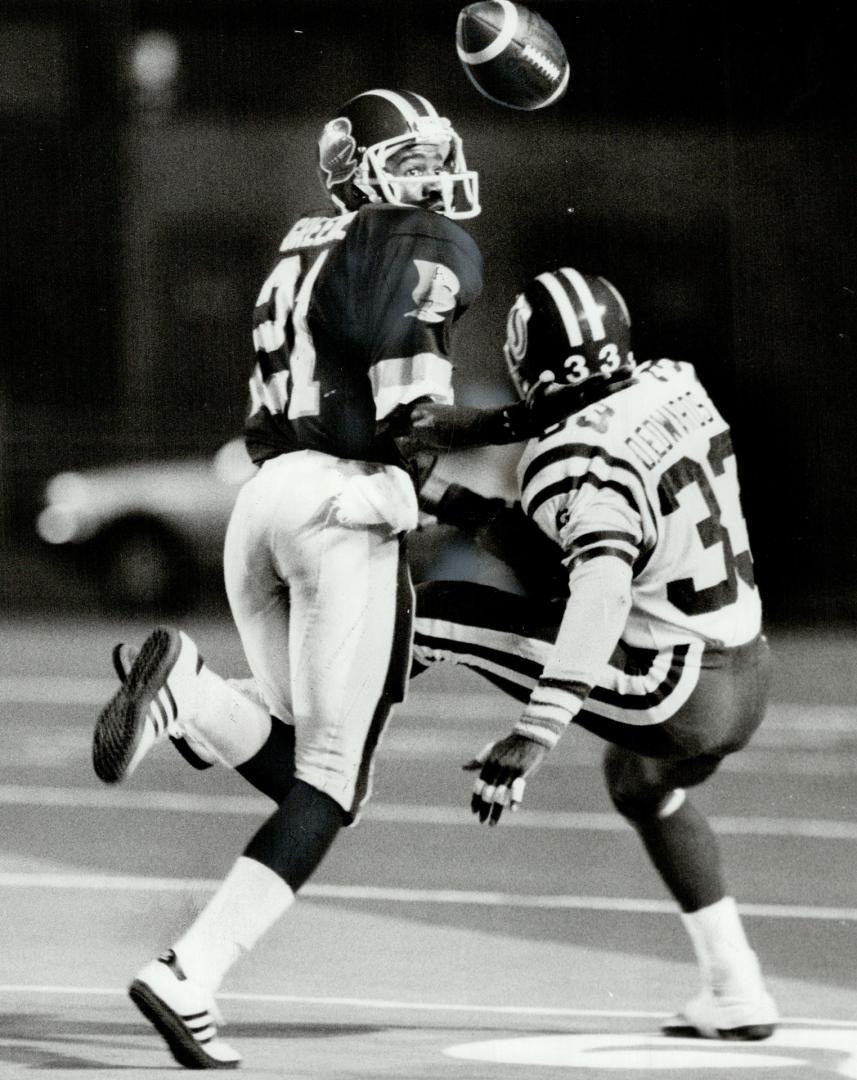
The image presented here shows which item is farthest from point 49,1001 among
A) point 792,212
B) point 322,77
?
point 792,212

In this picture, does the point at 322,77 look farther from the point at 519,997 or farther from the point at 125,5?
the point at 519,997

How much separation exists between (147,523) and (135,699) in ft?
3.05

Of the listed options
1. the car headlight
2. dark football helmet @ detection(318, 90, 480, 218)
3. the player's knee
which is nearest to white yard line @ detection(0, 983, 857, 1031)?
the player's knee

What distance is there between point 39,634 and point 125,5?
1.75 m

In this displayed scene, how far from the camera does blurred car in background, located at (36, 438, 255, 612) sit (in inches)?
191

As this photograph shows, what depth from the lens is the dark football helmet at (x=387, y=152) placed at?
442 centimetres

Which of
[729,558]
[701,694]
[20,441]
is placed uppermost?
[20,441]

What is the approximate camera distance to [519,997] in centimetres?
471

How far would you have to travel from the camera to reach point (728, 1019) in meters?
4.52

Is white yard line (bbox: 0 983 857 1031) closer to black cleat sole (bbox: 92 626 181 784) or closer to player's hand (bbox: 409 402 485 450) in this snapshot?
black cleat sole (bbox: 92 626 181 784)

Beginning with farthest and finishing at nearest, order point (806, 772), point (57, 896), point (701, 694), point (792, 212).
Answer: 1. point (806, 772)
2. point (57, 896)
3. point (792, 212)
4. point (701, 694)

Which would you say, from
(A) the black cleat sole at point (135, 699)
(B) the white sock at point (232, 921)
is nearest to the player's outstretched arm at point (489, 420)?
(A) the black cleat sole at point (135, 699)

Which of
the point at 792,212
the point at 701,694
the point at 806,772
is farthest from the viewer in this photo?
the point at 806,772

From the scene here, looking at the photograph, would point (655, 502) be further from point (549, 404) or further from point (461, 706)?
point (461, 706)
